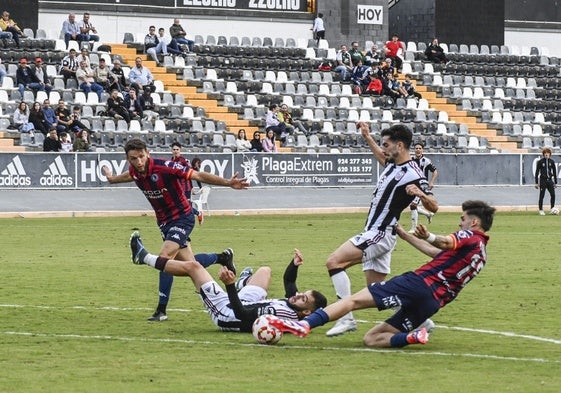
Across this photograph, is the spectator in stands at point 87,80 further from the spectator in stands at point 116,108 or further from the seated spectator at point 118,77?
the spectator in stands at point 116,108

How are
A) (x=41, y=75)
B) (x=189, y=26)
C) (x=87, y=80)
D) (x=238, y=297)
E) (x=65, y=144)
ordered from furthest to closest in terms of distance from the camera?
(x=189, y=26), (x=87, y=80), (x=41, y=75), (x=65, y=144), (x=238, y=297)

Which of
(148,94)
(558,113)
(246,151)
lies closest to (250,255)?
(246,151)

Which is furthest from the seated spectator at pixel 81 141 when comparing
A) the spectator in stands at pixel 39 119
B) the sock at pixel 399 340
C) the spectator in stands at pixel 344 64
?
the sock at pixel 399 340

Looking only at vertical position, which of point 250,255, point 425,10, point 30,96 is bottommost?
point 250,255

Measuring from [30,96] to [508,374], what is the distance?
30.4 metres

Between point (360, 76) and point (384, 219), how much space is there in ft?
120

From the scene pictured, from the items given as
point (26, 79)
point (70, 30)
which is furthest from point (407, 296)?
point (70, 30)

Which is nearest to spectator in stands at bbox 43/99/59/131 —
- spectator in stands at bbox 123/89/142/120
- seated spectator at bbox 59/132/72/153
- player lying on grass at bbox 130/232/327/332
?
seated spectator at bbox 59/132/72/153

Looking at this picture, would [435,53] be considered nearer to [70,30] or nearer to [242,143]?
[242,143]

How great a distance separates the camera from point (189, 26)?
164 ft

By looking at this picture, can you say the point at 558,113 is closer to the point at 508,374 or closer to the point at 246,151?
the point at 246,151

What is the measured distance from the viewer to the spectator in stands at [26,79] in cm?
3959

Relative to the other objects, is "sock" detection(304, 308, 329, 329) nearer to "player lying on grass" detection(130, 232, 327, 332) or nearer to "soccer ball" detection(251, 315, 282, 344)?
"soccer ball" detection(251, 315, 282, 344)

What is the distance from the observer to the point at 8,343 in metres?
12.6
